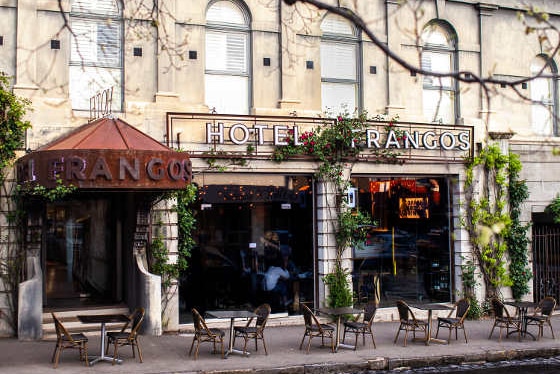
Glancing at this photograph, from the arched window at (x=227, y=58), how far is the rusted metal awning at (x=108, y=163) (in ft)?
10.9

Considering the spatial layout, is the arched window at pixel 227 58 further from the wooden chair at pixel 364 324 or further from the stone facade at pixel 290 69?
the wooden chair at pixel 364 324

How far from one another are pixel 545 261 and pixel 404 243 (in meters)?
4.35

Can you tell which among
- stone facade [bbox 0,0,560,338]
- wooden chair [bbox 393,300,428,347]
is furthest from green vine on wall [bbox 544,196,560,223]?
wooden chair [bbox 393,300,428,347]

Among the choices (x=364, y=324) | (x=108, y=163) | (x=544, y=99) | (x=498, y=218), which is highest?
(x=544, y=99)

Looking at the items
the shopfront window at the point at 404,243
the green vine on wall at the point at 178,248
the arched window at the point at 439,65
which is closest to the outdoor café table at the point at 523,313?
the shopfront window at the point at 404,243

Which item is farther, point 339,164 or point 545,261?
point 545,261

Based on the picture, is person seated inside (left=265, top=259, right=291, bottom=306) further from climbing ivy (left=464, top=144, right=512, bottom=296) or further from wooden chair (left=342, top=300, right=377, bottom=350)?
climbing ivy (left=464, top=144, right=512, bottom=296)

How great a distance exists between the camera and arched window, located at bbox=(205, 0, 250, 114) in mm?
16047

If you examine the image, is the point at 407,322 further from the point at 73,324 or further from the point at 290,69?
the point at 73,324

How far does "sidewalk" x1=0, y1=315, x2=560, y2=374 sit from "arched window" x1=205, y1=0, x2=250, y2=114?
5442mm

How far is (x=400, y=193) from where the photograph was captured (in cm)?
1723

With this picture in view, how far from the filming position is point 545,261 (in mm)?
18703

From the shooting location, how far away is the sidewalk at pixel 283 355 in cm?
1134

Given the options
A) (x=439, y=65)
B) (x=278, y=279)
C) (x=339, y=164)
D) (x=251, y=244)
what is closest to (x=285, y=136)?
(x=339, y=164)
